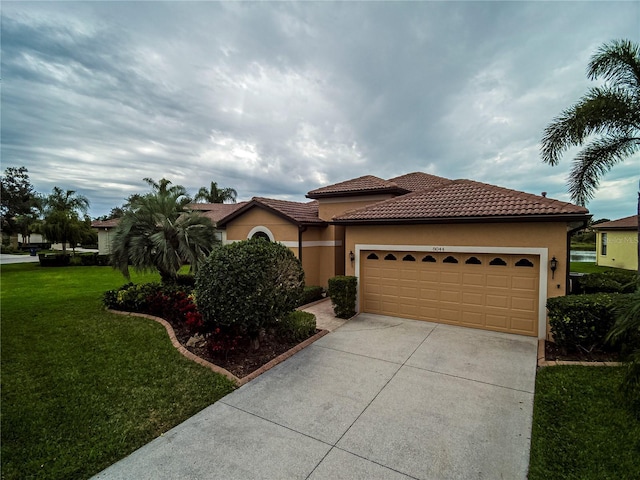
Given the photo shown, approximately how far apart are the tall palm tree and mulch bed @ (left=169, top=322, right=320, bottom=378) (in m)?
11.9

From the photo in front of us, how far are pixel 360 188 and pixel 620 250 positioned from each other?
90.4 feet

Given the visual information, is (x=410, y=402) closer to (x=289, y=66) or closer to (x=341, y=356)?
(x=341, y=356)

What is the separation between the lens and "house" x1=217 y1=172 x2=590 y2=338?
8.15m

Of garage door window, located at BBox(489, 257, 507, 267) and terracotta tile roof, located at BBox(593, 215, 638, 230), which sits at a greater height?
terracotta tile roof, located at BBox(593, 215, 638, 230)

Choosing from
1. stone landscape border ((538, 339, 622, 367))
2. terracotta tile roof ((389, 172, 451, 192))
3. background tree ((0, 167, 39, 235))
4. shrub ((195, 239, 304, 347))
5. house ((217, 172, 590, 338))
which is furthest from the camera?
background tree ((0, 167, 39, 235))

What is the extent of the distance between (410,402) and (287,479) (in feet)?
8.69

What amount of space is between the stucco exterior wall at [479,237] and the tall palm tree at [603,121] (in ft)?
15.1

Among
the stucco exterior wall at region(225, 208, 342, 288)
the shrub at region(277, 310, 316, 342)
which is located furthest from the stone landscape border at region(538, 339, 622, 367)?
the stucco exterior wall at region(225, 208, 342, 288)

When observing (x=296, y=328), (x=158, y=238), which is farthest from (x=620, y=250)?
(x=158, y=238)

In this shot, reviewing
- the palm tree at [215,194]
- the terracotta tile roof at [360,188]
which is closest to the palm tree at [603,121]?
the terracotta tile roof at [360,188]

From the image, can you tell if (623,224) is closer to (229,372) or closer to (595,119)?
(595,119)

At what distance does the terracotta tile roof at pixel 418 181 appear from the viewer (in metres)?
17.0

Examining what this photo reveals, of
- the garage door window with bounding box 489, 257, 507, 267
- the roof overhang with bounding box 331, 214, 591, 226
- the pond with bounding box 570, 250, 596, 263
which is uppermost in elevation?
the roof overhang with bounding box 331, 214, 591, 226

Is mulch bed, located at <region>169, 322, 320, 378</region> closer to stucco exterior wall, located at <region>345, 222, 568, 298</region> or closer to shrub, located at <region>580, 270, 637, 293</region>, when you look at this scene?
stucco exterior wall, located at <region>345, 222, 568, 298</region>
